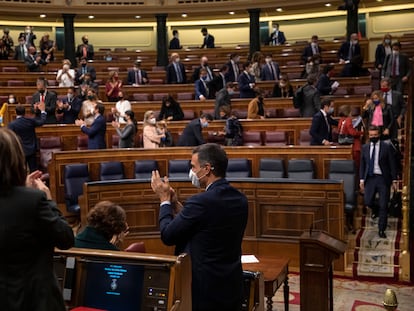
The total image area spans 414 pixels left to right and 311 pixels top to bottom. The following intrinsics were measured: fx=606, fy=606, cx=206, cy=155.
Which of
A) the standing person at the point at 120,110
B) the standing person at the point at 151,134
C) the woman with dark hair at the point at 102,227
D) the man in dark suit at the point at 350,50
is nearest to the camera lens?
the woman with dark hair at the point at 102,227

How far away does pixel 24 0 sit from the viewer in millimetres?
15695

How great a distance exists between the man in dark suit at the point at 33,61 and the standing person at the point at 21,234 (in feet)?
38.6

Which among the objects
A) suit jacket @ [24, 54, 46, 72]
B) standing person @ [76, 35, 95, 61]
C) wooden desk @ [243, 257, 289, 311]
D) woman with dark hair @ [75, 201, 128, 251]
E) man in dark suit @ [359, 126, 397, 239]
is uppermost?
standing person @ [76, 35, 95, 61]

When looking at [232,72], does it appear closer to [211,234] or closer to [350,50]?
[350,50]

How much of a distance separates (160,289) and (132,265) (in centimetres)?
Result: 15

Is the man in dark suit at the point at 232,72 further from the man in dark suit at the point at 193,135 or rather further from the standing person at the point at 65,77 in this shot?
the man in dark suit at the point at 193,135

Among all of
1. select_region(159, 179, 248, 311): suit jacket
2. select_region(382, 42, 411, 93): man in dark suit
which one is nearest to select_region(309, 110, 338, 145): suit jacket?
select_region(382, 42, 411, 93): man in dark suit

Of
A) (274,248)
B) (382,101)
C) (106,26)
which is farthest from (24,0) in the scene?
(274,248)

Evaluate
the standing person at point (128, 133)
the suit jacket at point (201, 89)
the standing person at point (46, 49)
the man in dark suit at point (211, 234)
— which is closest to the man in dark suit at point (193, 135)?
the standing person at point (128, 133)

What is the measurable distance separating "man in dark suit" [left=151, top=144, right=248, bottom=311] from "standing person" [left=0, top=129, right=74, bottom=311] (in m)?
0.79

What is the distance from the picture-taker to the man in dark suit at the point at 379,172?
6281 mm

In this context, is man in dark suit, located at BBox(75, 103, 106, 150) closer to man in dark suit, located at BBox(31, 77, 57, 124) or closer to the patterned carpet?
man in dark suit, located at BBox(31, 77, 57, 124)

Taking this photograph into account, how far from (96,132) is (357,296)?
162 inches

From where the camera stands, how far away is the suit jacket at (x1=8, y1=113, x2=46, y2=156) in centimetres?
752
